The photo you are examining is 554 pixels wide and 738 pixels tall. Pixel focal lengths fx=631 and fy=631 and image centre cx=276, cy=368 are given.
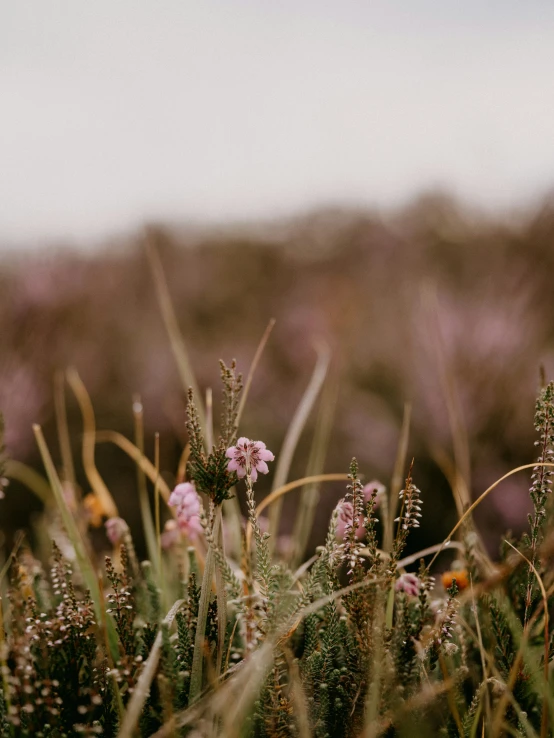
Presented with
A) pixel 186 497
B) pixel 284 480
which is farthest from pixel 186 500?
pixel 284 480

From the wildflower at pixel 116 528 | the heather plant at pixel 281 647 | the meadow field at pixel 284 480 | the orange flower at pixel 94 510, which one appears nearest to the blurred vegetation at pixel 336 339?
the meadow field at pixel 284 480

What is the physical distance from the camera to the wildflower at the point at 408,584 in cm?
117

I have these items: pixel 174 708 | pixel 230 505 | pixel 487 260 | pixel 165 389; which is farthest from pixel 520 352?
pixel 174 708

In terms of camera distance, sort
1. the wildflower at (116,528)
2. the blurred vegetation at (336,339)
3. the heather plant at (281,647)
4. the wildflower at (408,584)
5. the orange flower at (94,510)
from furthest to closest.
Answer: the blurred vegetation at (336,339) → the orange flower at (94,510) → the wildflower at (116,528) → the wildflower at (408,584) → the heather plant at (281,647)

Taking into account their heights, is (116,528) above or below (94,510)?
above

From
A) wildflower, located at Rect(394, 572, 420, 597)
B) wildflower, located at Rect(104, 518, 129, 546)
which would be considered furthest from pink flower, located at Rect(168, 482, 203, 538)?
wildflower, located at Rect(394, 572, 420, 597)

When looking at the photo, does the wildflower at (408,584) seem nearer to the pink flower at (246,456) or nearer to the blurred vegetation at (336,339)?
the pink flower at (246,456)

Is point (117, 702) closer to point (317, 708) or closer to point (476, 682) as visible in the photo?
point (317, 708)

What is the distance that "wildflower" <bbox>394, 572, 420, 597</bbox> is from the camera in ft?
3.84

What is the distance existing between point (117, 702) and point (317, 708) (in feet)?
1.09

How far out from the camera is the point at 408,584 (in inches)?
46.3

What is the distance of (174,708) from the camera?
1.06 m

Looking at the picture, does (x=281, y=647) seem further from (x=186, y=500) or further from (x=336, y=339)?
(x=336, y=339)

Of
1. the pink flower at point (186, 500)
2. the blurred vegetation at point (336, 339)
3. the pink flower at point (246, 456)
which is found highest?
the pink flower at point (246, 456)
